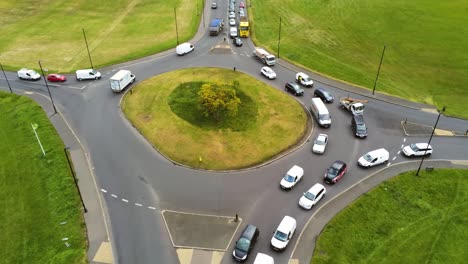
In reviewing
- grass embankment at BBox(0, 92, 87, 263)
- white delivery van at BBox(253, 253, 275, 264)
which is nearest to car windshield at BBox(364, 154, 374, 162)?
white delivery van at BBox(253, 253, 275, 264)

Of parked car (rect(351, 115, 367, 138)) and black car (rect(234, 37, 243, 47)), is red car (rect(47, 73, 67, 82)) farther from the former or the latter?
parked car (rect(351, 115, 367, 138))

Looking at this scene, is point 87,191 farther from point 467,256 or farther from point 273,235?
point 467,256

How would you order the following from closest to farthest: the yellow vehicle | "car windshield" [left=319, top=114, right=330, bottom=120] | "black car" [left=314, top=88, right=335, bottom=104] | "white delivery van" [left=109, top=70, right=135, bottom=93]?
"car windshield" [left=319, top=114, right=330, bottom=120] → "black car" [left=314, top=88, right=335, bottom=104] → "white delivery van" [left=109, top=70, right=135, bottom=93] → the yellow vehicle

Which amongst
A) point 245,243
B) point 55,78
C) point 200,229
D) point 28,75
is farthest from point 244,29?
point 245,243

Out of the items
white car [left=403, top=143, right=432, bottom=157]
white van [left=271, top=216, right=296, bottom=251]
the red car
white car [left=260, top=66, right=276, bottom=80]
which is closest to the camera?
white van [left=271, top=216, right=296, bottom=251]

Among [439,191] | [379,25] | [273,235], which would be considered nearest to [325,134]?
[439,191]

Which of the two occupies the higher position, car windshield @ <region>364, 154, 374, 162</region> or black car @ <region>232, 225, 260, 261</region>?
car windshield @ <region>364, 154, 374, 162</region>

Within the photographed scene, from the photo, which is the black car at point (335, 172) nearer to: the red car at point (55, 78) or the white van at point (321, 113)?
the white van at point (321, 113)
